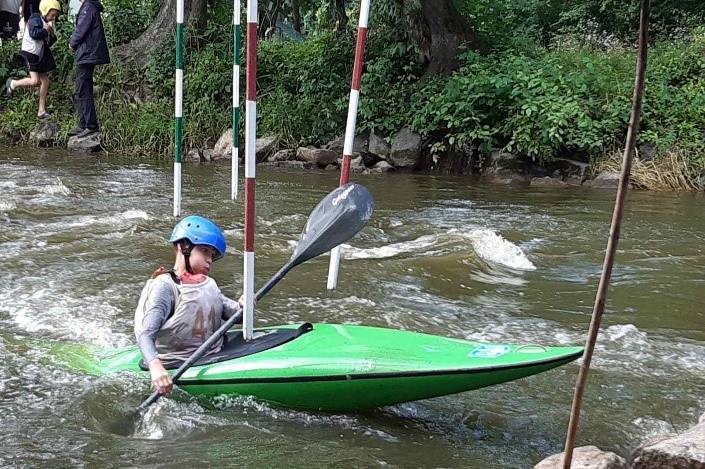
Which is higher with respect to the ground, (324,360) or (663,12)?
(663,12)

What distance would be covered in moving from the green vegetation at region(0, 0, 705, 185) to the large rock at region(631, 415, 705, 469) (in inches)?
289

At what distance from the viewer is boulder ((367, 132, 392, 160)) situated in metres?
10.6

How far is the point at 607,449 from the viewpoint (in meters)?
2.72

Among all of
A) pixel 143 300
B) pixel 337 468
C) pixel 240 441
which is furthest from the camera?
pixel 143 300

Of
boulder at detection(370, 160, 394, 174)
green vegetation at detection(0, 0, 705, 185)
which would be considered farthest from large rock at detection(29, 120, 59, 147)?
boulder at detection(370, 160, 394, 174)

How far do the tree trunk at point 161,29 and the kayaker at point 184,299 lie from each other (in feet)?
34.3

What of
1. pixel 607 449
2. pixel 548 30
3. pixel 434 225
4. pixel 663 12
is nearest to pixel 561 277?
pixel 434 225

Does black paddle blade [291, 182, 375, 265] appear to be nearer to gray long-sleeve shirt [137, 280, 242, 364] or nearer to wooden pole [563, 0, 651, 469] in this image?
gray long-sleeve shirt [137, 280, 242, 364]

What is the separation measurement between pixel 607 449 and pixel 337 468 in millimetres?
897

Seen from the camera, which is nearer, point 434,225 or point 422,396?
point 422,396

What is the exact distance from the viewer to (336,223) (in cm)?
340

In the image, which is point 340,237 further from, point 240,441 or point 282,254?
point 282,254

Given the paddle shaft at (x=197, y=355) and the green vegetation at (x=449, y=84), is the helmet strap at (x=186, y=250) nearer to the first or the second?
the paddle shaft at (x=197, y=355)

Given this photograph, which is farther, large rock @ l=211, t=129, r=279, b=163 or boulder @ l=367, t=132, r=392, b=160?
large rock @ l=211, t=129, r=279, b=163
